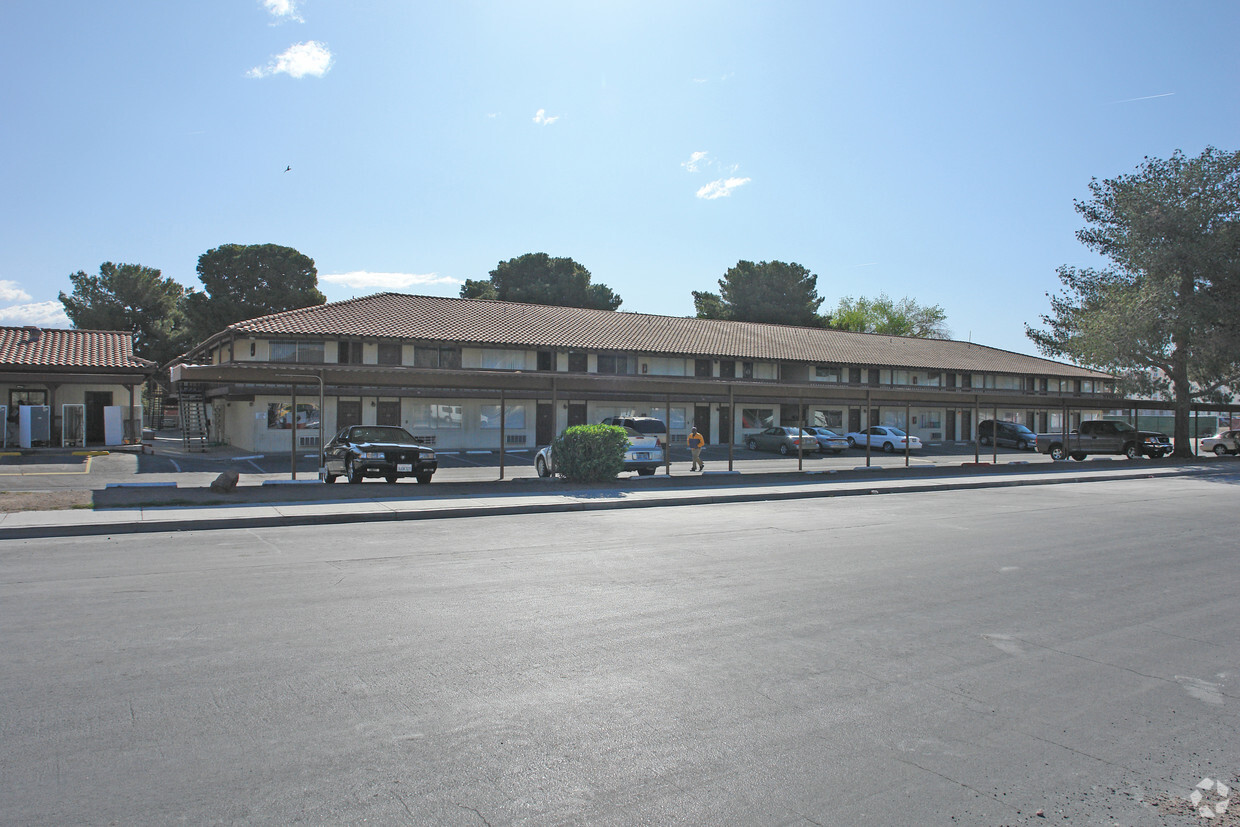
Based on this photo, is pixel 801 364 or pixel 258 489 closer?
pixel 258 489

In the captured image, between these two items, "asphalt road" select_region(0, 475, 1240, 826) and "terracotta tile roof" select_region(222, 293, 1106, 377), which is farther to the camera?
"terracotta tile roof" select_region(222, 293, 1106, 377)

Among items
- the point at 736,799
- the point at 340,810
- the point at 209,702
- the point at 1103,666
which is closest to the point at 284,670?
the point at 209,702

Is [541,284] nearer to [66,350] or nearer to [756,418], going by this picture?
[756,418]

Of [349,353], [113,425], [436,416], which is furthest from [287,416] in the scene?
[436,416]

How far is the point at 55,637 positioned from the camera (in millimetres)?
5891

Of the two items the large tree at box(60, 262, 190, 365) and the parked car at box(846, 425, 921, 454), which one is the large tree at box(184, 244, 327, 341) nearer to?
the large tree at box(60, 262, 190, 365)

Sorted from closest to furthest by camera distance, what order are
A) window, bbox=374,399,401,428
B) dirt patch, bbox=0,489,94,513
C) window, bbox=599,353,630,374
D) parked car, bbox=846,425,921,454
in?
dirt patch, bbox=0,489,94,513 → window, bbox=374,399,401,428 → window, bbox=599,353,630,374 → parked car, bbox=846,425,921,454

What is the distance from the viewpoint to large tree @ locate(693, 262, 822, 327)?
6397cm

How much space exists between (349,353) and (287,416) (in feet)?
12.4

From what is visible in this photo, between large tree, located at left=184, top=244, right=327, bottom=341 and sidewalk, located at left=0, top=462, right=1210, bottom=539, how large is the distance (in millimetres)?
39869

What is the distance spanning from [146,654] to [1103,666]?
267 inches

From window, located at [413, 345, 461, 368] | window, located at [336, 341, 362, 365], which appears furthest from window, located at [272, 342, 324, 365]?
window, located at [413, 345, 461, 368]

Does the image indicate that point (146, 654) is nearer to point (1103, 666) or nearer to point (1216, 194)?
point (1103, 666)

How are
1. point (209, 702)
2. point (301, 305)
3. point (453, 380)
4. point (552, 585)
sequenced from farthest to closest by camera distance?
point (301, 305)
point (453, 380)
point (552, 585)
point (209, 702)
